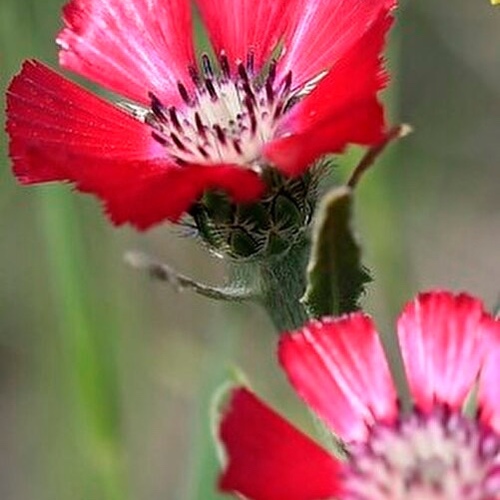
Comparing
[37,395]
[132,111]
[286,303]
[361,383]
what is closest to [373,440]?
[361,383]

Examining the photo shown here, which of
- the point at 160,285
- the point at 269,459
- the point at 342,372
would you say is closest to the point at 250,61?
the point at 342,372

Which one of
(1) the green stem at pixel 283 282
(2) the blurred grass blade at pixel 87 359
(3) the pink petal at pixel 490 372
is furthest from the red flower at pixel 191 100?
(2) the blurred grass blade at pixel 87 359

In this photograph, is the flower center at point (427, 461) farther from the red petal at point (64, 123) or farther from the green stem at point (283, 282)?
the red petal at point (64, 123)

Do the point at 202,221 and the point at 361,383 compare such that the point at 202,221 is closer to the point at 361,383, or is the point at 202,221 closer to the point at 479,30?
the point at 361,383

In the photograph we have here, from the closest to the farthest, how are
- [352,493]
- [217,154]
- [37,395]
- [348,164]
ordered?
[352,493] → [217,154] → [348,164] → [37,395]

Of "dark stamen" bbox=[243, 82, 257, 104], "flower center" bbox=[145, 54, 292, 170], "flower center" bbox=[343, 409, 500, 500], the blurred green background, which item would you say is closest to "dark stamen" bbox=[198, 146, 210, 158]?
"flower center" bbox=[145, 54, 292, 170]

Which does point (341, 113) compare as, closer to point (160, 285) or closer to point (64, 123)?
point (64, 123)
